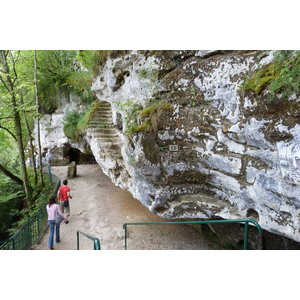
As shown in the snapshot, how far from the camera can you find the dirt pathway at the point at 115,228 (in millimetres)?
4234

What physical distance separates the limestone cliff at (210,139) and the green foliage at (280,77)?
4.2 inches

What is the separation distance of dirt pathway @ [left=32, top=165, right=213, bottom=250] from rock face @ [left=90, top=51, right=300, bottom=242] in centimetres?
97

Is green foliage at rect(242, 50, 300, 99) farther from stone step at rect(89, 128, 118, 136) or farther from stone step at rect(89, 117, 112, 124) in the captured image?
stone step at rect(89, 117, 112, 124)

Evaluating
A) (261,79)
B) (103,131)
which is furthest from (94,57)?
(261,79)

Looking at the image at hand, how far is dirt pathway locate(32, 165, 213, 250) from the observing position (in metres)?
4.23

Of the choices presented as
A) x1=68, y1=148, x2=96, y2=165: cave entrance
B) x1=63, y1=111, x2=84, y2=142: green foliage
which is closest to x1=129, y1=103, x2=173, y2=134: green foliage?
x1=63, y1=111, x2=84, y2=142: green foliage

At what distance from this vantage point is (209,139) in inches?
134

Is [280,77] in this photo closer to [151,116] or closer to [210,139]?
[210,139]

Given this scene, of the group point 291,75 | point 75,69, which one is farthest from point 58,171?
point 291,75

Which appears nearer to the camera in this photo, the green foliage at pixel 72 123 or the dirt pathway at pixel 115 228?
the dirt pathway at pixel 115 228

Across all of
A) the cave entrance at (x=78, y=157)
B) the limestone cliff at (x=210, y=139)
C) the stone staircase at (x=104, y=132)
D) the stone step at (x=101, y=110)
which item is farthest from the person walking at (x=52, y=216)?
the cave entrance at (x=78, y=157)

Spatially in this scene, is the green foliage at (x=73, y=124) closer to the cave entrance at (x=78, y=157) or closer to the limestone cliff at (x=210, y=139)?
the cave entrance at (x=78, y=157)
